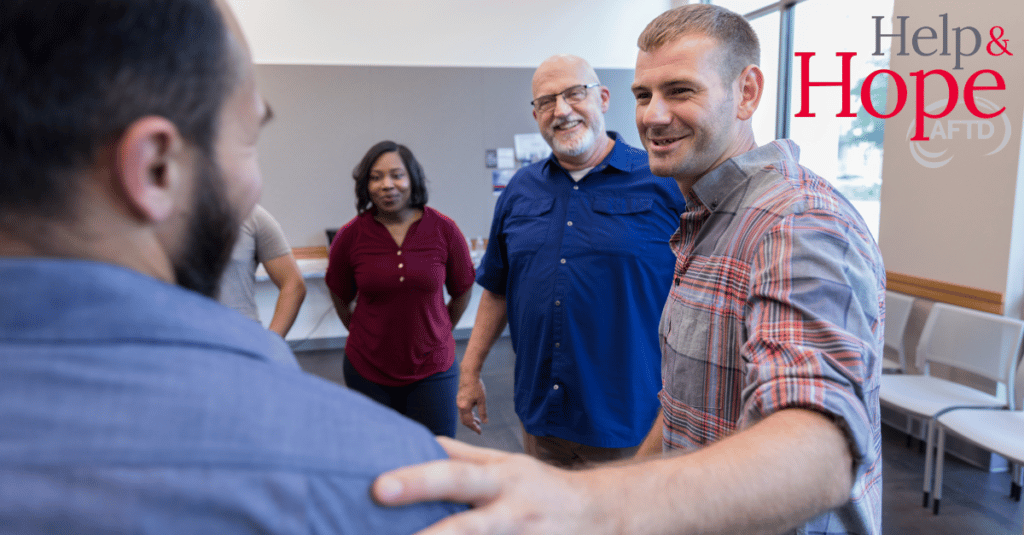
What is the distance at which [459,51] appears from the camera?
18.5 feet

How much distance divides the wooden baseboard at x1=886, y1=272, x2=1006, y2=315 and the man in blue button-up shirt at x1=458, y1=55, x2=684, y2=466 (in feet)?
7.67

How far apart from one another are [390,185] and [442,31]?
351cm

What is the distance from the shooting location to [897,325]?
3572mm

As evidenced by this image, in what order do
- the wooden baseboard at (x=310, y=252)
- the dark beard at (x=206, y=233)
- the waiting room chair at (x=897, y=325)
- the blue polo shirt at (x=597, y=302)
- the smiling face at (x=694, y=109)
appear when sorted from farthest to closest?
1. the wooden baseboard at (x=310, y=252)
2. the waiting room chair at (x=897, y=325)
3. the blue polo shirt at (x=597, y=302)
4. the smiling face at (x=694, y=109)
5. the dark beard at (x=206, y=233)

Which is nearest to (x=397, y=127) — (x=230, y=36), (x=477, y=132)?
(x=477, y=132)

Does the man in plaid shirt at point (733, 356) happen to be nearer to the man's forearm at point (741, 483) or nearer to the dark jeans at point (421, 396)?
the man's forearm at point (741, 483)

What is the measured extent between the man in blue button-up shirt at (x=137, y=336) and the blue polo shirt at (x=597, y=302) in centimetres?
150

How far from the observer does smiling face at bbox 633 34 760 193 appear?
121 centimetres

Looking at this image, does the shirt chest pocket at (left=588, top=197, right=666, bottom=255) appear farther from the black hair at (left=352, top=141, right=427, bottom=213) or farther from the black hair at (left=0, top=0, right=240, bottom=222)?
the black hair at (left=0, top=0, right=240, bottom=222)

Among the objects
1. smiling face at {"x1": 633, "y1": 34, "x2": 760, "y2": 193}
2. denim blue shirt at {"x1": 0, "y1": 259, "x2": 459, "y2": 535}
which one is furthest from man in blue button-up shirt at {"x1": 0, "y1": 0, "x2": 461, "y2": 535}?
smiling face at {"x1": 633, "y1": 34, "x2": 760, "y2": 193}

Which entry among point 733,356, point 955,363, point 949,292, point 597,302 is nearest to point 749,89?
point 733,356

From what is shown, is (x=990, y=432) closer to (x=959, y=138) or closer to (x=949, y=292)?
(x=949, y=292)

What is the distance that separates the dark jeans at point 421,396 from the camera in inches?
97.5

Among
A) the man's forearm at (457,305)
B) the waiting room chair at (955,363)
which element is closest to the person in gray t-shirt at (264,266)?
the man's forearm at (457,305)
